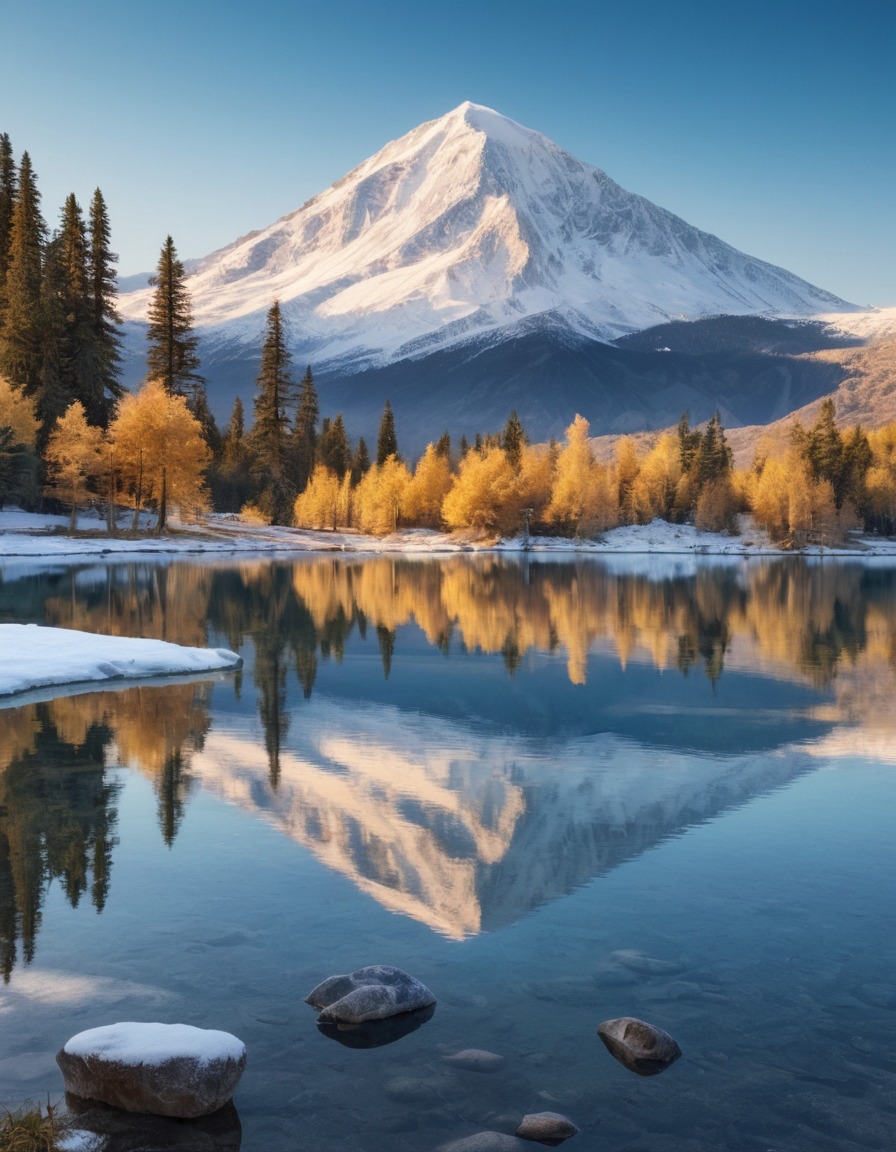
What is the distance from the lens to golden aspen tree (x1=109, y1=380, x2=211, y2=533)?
75812 millimetres

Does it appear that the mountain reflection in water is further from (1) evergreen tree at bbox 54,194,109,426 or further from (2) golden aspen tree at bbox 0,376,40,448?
(1) evergreen tree at bbox 54,194,109,426

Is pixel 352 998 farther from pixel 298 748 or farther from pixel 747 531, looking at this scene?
pixel 747 531

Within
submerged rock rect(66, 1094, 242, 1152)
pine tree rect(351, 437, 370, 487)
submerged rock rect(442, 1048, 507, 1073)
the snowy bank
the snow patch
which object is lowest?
submerged rock rect(66, 1094, 242, 1152)

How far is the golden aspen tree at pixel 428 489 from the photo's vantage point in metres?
127

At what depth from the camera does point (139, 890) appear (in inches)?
419

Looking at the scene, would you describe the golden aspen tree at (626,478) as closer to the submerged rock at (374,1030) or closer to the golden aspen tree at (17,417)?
the golden aspen tree at (17,417)

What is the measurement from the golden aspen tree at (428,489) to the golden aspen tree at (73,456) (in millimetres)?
54776

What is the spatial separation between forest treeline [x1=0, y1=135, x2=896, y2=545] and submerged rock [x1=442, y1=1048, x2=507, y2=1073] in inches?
2566

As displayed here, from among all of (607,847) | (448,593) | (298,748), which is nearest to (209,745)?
(298,748)

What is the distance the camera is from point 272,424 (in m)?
108

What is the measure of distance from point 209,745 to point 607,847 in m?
7.55

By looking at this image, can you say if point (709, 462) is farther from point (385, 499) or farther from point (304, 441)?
point (304, 441)

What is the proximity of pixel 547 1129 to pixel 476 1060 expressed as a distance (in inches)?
36.6

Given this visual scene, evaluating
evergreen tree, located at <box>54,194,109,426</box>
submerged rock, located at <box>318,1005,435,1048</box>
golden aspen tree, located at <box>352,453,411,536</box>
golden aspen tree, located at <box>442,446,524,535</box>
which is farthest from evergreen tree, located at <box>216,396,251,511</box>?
submerged rock, located at <box>318,1005,435,1048</box>
